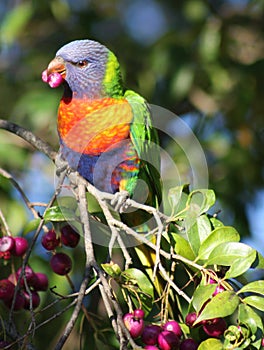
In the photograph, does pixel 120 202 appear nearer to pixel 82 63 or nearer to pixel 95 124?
pixel 95 124

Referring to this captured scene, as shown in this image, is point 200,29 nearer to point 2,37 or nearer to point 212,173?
point 212,173

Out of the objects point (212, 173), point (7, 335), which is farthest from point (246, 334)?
point (212, 173)

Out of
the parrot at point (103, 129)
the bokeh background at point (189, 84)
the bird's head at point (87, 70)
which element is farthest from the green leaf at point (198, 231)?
the bokeh background at point (189, 84)

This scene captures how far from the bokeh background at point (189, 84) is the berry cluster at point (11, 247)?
660 millimetres

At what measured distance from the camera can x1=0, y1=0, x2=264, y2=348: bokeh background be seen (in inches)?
92.4

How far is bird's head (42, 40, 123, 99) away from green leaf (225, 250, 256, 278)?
0.84 metres

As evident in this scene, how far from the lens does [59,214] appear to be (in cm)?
129

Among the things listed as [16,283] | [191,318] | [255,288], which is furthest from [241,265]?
[16,283]

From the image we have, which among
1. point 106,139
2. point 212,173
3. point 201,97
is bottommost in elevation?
point 212,173

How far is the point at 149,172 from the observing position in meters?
1.78

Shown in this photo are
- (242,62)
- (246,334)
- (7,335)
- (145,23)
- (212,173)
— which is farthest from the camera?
(145,23)

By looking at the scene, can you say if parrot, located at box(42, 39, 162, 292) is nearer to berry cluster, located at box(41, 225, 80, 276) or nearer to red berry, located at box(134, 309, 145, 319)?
berry cluster, located at box(41, 225, 80, 276)

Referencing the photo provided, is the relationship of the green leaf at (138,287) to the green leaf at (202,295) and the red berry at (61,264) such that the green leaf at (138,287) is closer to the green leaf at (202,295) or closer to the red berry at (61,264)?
the green leaf at (202,295)

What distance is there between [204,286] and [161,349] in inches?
5.8
